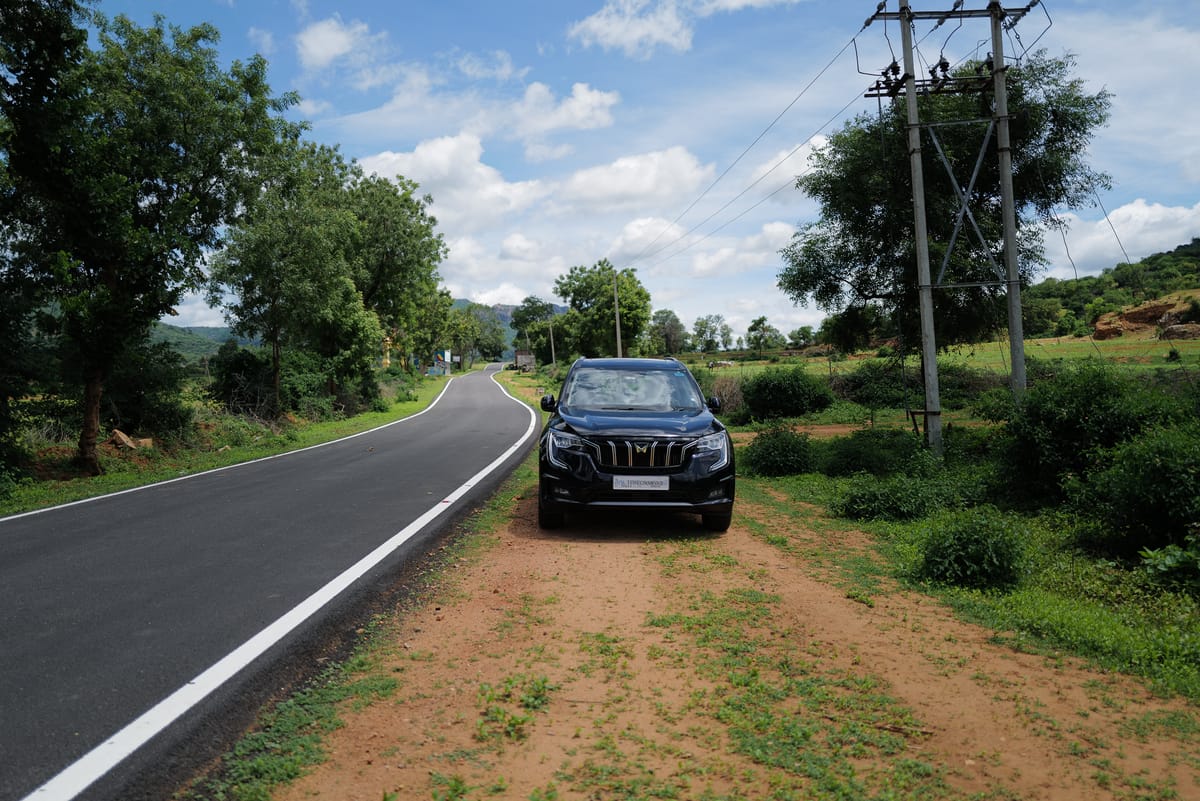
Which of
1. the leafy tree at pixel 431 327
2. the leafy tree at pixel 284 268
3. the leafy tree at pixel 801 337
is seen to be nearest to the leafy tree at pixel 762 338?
the leafy tree at pixel 801 337

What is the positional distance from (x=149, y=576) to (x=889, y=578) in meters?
6.02

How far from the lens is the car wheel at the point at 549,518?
300 inches

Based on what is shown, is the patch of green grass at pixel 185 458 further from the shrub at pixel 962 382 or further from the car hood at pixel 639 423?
the shrub at pixel 962 382

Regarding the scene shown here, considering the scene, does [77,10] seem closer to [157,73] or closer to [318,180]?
[157,73]

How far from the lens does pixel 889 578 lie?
6035 millimetres

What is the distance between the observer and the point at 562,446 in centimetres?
748

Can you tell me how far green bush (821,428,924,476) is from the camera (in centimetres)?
1184

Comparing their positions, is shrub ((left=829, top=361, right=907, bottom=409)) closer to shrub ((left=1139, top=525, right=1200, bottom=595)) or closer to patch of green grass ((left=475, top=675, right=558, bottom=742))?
shrub ((left=1139, top=525, right=1200, bottom=595))

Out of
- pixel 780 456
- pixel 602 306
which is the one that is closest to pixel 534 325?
pixel 602 306

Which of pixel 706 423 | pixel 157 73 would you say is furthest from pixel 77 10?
pixel 706 423

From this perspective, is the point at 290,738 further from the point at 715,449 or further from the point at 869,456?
the point at 869,456

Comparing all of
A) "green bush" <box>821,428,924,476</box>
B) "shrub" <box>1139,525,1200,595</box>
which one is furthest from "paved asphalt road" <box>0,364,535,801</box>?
"shrub" <box>1139,525,1200,595</box>

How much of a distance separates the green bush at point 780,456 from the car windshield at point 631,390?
3.94 meters

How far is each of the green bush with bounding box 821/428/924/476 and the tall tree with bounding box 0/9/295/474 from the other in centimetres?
1347
